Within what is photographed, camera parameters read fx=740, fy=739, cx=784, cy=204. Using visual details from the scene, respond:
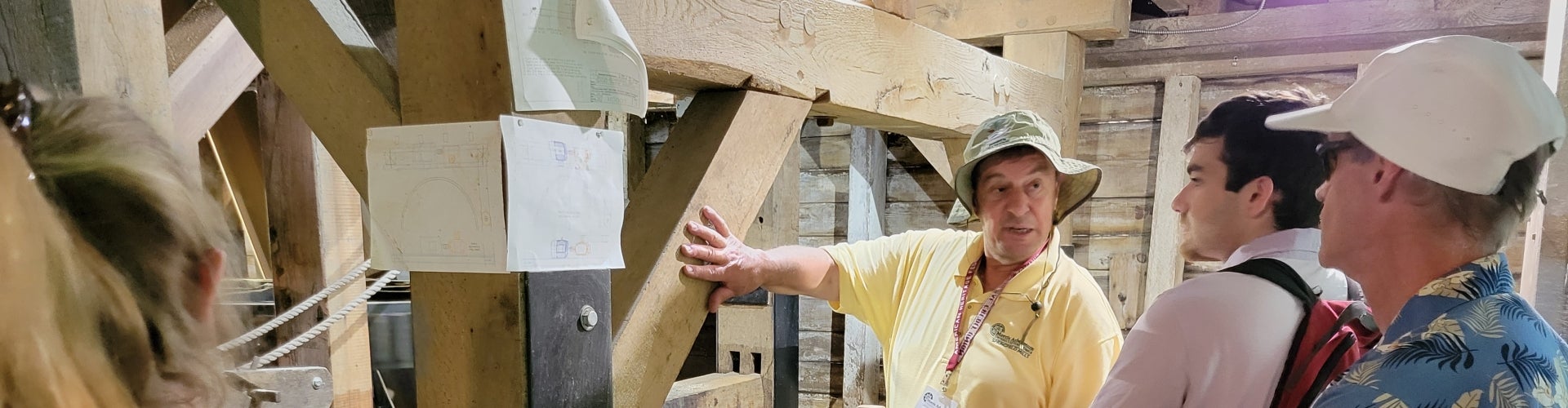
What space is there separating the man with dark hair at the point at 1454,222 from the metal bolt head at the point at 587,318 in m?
0.93

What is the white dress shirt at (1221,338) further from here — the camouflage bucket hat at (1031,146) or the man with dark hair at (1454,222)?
the camouflage bucket hat at (1031,146)

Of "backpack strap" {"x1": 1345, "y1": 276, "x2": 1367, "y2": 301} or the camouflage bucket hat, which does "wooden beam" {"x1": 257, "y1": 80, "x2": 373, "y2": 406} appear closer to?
the camouflage bucket hat

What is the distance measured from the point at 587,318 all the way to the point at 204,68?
4.32ft

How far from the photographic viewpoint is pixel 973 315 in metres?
1.71

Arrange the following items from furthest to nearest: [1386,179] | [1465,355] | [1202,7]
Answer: [1202,7], [1386,179], [1465,355]

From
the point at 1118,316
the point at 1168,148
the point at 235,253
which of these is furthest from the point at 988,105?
the point at 235,253

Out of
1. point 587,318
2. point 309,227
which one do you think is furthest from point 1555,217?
point 309,227

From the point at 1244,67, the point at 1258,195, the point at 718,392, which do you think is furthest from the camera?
the point at 1244,67

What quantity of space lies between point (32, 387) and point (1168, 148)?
2790 mm

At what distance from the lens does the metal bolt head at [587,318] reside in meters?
1.00

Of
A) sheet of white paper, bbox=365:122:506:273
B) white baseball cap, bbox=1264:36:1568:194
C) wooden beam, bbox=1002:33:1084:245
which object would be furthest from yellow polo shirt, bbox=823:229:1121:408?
sheet of white paper, bbox=365:122:506:273

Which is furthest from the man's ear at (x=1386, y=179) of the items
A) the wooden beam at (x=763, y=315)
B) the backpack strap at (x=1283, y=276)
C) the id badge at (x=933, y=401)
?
the wooden beam at (x=763, y=315)

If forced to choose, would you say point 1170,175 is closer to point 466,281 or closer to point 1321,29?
point 1321,29

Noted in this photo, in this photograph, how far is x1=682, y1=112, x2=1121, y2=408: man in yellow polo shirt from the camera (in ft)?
4.98
